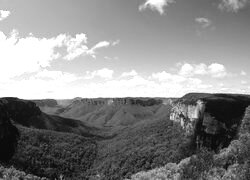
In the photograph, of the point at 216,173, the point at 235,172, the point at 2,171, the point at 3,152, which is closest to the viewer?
the point at 235,172

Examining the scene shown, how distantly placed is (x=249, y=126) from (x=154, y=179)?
1740cm

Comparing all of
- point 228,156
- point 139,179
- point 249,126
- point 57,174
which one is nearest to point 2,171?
point 139,179

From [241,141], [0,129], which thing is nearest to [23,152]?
[0,129]

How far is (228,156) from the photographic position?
43.6m

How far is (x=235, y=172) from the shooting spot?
3569 centimetres

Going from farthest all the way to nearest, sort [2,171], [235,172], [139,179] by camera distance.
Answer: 1. [139,179]
2. [2,171]
3. [235,172]

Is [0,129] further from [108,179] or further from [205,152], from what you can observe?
[108,179]

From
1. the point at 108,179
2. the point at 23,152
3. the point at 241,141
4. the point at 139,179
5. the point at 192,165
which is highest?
the point at 241,141

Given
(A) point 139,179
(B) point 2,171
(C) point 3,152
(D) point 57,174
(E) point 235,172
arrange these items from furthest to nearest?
(D) point 57,174 → (C) point 3,152 → (A) point 139,179 → (B) point 2,171 → (E) point 235,172

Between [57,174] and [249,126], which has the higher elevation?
[249,126]

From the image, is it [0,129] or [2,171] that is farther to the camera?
[0,129]

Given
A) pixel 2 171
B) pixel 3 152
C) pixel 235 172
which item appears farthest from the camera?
pixel 3 152

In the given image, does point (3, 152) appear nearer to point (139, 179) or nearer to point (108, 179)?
point (139, 179)

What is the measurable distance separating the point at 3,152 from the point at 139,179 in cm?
2942
